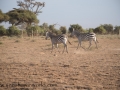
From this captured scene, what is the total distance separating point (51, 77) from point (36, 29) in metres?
26.9

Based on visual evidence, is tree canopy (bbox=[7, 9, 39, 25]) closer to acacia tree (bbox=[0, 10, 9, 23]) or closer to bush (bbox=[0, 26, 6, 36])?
acacia tree (bbox=[0, 10, 9, 23])

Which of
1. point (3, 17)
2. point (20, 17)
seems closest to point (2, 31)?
point (3, 17)

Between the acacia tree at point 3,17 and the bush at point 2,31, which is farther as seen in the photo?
the acacia tree at point 3,17

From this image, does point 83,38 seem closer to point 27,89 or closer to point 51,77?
point 51,77

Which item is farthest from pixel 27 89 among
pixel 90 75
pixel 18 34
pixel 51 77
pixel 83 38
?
pixel 18 34

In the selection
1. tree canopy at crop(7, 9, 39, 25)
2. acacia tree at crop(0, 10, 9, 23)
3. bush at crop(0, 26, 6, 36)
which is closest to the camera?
bush at crop(0, 26, 6, 36)

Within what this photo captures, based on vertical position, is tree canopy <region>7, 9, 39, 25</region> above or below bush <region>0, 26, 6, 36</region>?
above

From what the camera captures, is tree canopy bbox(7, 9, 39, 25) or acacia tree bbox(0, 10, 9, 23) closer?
acacia tree bbox(0, 10, 9, 23)

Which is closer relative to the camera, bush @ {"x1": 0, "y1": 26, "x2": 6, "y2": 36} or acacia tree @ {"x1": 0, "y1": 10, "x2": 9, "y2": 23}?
bush @ {"x1": 0, "y1": 26, "x2": 6, "y2": 36}

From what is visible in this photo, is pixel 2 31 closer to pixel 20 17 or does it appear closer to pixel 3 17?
pixel 3 17

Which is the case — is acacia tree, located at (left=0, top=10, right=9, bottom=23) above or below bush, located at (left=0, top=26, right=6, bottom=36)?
above

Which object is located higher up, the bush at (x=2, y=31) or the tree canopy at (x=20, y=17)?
the tree canopy at (x=20, y=17)

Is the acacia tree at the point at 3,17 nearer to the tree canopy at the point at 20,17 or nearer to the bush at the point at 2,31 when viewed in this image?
the tree canopy at the point at 20,17

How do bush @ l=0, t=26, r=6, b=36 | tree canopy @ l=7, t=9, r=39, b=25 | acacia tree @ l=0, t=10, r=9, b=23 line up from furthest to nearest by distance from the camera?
tree canopy @ l=7, t=9, r=39, b=25 → acacia tree @ l=0, t=10, r=9, b=23 → bush @ l=0, t=26, r=6, b=36
